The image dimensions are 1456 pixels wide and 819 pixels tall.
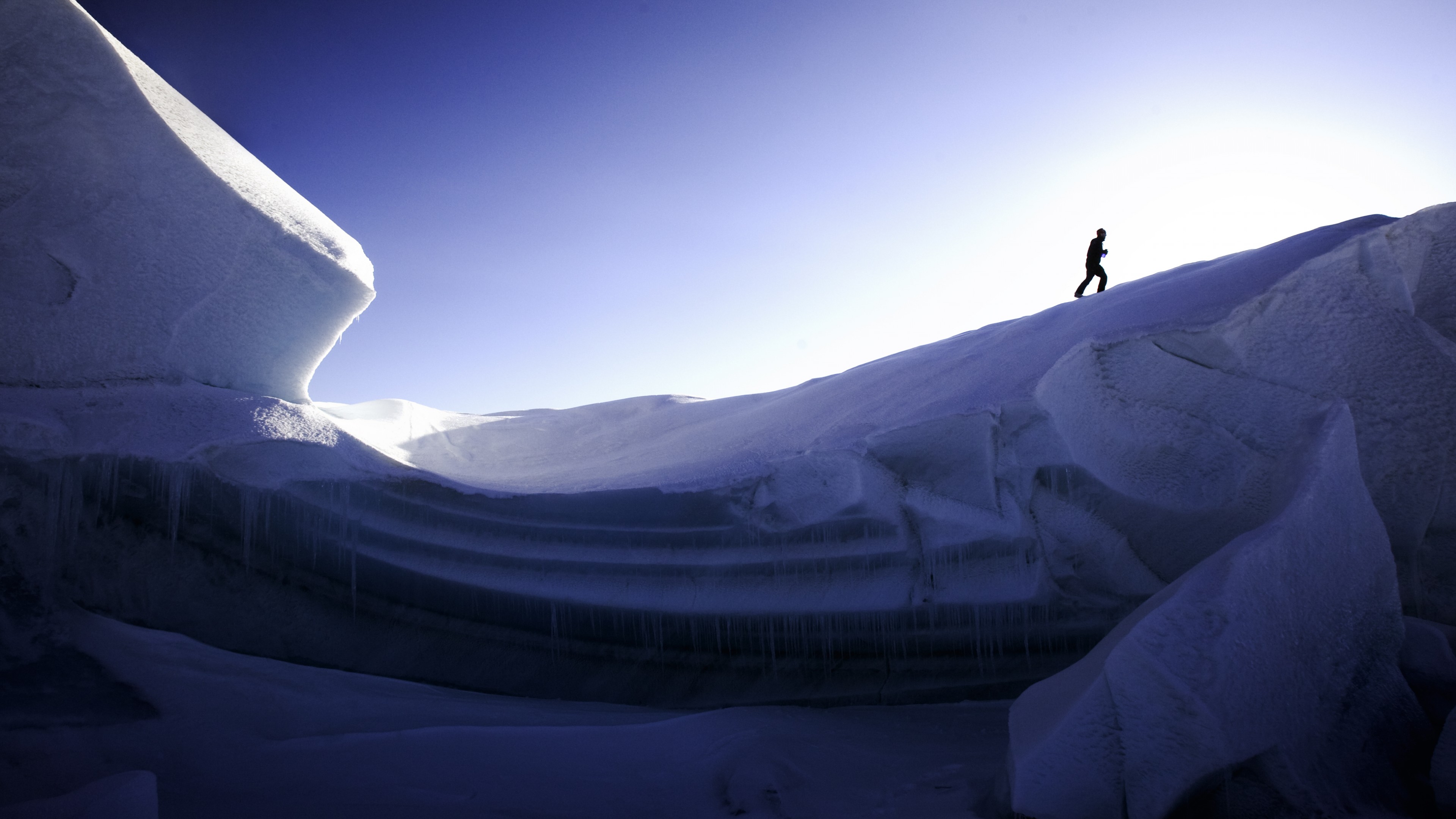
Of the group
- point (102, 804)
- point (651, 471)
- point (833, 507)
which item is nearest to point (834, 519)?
point (833, 507)

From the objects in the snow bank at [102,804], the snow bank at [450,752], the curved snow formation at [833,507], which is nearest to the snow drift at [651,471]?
Result: the curved snow formation at [833,507]

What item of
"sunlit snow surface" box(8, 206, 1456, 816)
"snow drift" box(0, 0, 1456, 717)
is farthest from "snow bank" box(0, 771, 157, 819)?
"snow drift" box(0, 0, 1456, 717)

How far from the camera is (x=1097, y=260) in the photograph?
7395mm

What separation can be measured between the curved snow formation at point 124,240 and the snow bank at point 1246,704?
4.84 meters

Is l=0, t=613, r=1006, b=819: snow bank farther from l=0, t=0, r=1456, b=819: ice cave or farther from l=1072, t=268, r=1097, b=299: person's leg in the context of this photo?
l=1072, t=268, r=1097, b=299: person's leg

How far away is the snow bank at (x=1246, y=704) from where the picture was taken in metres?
2.17

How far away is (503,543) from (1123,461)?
3584 millimetres

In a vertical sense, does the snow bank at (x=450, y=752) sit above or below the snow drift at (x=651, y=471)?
below

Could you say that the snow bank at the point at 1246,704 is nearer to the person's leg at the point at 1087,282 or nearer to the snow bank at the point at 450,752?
the snow bank at the point at 450,752

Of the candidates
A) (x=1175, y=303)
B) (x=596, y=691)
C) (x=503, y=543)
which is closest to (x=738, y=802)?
(x=596, y=691)

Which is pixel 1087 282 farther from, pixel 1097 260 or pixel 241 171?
pixel 241 171

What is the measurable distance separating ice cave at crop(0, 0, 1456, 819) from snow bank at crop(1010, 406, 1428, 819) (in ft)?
0.05

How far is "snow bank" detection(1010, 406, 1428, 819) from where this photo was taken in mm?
2172

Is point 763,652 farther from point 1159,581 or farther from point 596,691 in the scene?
point 1159,581
